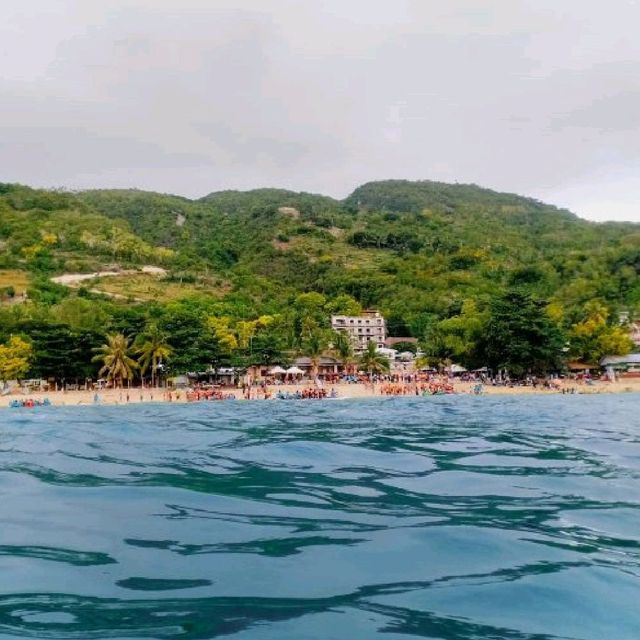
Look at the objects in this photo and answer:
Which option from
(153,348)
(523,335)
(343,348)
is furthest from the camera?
(343,348)

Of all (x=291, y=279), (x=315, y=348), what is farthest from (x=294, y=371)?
(x=291, y=279)

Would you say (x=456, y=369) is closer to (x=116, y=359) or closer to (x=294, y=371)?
(x=294, y=371)

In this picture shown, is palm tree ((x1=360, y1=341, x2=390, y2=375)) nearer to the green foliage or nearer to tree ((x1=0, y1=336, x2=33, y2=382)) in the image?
the green foliage

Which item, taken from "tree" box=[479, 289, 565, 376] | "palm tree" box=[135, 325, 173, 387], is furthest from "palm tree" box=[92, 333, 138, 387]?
"tree" box=[479, 289, 565, 376]

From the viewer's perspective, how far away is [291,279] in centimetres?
11688

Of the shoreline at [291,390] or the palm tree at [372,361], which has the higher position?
the palm tree at [372,361]

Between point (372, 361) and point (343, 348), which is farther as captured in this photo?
point (343, 348)

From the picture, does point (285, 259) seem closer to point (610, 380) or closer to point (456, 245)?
point (456, 245)

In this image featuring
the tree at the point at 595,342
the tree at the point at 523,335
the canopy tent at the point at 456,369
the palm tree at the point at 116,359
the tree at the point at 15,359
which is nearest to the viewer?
the tree at the point at 15,359

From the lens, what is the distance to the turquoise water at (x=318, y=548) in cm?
335

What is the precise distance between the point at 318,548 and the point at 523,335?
173ft

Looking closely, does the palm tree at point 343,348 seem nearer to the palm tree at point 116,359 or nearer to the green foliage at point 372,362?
the green foliage at point 372,362

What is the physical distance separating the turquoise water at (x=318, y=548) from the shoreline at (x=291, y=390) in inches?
1350

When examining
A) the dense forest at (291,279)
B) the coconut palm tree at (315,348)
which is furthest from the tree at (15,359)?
the coconut palm tree at (315,348)
